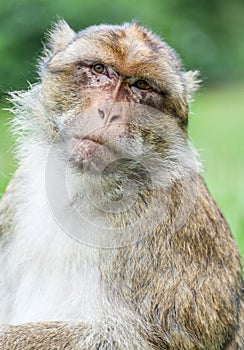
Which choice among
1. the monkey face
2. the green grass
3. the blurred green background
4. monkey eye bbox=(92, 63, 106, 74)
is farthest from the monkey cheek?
the blurred green background

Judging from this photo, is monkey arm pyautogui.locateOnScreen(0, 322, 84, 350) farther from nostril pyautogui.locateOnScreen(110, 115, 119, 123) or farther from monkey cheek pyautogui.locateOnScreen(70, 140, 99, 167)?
nostril pyautogui.locateOnScreen(110, 115, 119, 123)

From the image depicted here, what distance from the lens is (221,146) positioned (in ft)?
43.7

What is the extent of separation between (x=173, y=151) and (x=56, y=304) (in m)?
1.13

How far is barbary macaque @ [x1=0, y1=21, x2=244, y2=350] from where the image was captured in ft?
17.0

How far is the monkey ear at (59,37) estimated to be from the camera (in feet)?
19.5

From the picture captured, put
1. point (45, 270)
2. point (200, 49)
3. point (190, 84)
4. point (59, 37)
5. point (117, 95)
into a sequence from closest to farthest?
point (117, 95), point (45, 270), point (190, 84), point (59, 37), point (200, 49)

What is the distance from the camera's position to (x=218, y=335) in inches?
212

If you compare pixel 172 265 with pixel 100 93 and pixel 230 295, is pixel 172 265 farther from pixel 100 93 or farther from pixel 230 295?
pixel 100 93

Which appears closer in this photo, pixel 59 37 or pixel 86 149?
pixel 86 149

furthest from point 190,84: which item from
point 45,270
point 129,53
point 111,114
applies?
point 45,270

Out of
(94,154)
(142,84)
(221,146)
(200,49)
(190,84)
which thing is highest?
(200,49)

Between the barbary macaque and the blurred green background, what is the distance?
2217 mm

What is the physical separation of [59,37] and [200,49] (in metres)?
14.5

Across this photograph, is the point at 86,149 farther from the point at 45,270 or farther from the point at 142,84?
the point at 45,270
